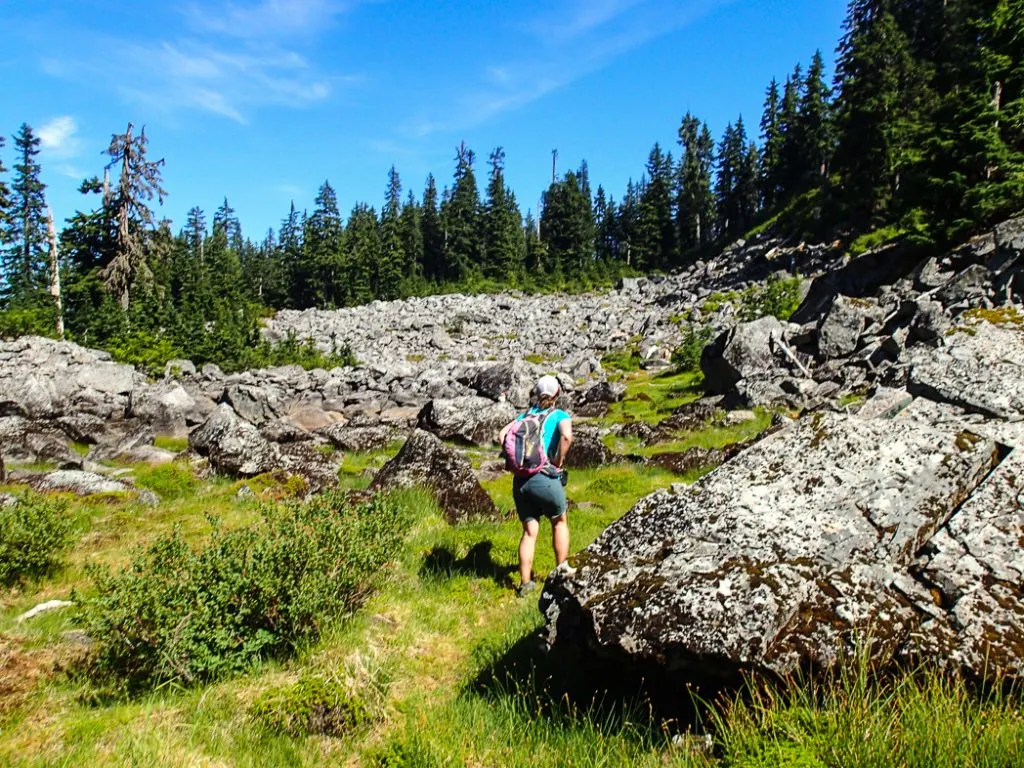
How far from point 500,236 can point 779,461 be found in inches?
4066

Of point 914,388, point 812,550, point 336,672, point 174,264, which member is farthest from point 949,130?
point 174,264

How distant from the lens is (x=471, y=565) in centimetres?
804

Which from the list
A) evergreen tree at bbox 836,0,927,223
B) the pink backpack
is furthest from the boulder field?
evergreen tree at bbox 836,0,927,223

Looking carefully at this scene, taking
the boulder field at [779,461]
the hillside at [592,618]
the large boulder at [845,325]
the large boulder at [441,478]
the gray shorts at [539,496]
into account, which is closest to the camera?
the hillside at [592,618]

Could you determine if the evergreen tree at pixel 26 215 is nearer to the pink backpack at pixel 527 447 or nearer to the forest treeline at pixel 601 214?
the forest treeline at pixel 601 214

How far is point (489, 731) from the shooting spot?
14.1 feet

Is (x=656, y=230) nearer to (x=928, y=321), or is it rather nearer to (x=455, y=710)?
(x=928, y=321)

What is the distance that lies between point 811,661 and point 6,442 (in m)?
22.4

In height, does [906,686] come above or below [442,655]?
above

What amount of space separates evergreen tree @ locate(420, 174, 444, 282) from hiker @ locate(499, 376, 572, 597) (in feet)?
343

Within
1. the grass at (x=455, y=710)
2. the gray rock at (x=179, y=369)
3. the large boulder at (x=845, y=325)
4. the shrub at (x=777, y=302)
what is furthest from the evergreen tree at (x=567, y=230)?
the grass at (x=455, y=710)

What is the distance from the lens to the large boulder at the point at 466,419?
69.4 ft

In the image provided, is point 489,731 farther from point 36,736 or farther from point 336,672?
point 36,736

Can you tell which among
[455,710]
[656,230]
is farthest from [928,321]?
[656,230]
